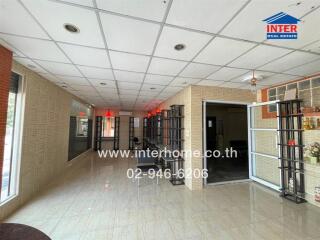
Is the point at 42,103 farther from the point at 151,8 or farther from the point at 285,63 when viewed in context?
the point at 285,63

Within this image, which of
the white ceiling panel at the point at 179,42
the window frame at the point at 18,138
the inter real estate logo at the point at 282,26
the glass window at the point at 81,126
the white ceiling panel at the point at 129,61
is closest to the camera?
the inter real estate logo at the point at 282,26

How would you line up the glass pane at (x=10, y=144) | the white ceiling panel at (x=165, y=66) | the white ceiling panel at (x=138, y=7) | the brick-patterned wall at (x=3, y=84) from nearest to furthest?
the white ceiling panel at (x=138, y=7)
the brick-patterned wall at (x=3, y=84)
the white ceiling panel at (x=165, y=66)
the glass pane at (x=10, y=144)

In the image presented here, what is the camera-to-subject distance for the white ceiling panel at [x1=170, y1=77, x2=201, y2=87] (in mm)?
3750

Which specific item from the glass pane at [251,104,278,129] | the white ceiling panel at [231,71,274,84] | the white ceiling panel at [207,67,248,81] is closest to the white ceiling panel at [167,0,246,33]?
the white ceiling panel at [207,67,248,81]

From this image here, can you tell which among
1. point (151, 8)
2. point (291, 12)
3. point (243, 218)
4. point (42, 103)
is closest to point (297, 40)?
point (291, 12)

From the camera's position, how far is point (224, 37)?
1990 millimetres

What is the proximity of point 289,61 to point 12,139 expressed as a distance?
5.35 metres

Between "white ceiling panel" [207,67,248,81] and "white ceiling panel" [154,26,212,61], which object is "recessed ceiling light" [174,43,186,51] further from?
"white ceiling panel" [207,67,248,81]

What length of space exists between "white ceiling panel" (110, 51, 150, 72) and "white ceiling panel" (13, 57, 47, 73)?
1561 mm

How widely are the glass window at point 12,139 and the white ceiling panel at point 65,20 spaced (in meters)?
1.76

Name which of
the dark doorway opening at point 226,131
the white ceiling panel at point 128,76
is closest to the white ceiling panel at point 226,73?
the white ceiling panel at point 128,76

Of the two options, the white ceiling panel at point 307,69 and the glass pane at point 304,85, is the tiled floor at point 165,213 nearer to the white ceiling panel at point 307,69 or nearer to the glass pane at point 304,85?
the glass pane at point 304,85

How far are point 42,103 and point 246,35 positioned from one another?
175 inches

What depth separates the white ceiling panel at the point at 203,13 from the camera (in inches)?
56.7
